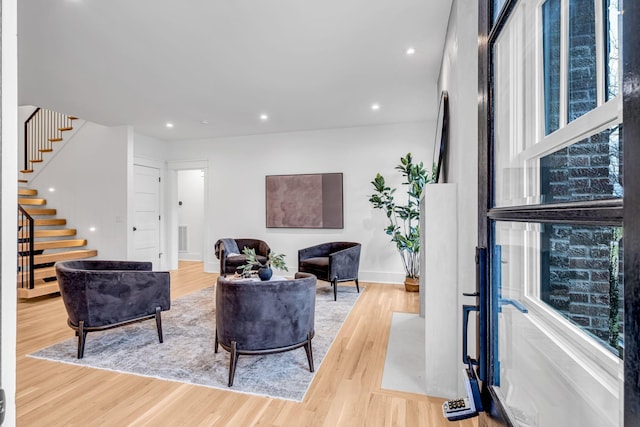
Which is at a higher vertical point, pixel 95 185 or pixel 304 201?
pixel 95 185

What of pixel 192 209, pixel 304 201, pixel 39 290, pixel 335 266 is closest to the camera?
pixel 39 290

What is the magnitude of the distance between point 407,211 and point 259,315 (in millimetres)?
3354

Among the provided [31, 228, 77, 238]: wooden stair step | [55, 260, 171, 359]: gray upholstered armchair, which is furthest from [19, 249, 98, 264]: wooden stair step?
[55, 260, 171, 359]: gray upholstered armchair

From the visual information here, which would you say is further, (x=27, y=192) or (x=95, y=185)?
(x=27, y=192)

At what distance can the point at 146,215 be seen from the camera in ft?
20.8

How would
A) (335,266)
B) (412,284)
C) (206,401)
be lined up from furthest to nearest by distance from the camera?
(412,284)
(335,266)
(206,401)

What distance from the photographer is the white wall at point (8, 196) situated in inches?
20.9

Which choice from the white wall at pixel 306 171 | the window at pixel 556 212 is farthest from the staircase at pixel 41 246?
the window at pixel 556 212

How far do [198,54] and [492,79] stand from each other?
3.02 meters

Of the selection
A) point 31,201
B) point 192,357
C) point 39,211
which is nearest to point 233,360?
point 192,357

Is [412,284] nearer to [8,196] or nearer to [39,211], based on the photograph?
[8,196]

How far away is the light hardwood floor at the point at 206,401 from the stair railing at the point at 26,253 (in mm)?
2032

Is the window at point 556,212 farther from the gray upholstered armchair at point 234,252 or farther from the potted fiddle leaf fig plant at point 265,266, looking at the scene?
the gray upholstered armchair at point 234,252

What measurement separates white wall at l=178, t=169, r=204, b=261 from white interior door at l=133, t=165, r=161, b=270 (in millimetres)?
1610
